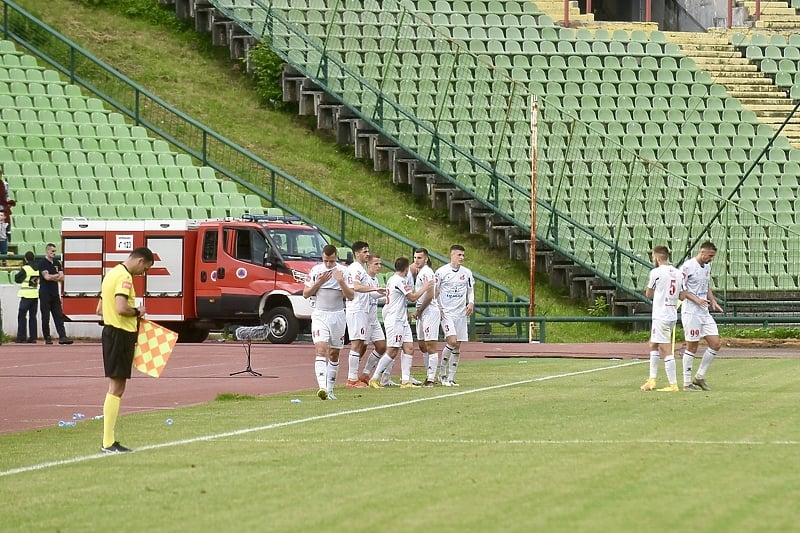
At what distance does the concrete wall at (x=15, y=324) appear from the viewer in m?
A: 33.6

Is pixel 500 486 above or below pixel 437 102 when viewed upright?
below

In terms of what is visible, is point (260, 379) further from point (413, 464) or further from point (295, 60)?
point (295, 60)

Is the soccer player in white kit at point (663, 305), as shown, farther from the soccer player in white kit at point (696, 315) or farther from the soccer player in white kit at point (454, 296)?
the soccer player in white kit at point (454, 296)

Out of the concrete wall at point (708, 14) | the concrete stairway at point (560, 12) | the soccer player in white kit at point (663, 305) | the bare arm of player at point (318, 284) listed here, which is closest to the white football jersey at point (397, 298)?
the bare arm of player at point (318, 284)

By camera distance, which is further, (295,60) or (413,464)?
(295,60)

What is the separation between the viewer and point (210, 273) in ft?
109

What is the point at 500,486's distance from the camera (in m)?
11.3

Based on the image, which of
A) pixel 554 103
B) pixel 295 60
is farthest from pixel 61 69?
pixel 554 103

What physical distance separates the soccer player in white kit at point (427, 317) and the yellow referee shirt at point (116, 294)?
8617mm

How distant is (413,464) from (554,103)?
30.8 m

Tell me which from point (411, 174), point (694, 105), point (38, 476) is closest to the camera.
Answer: point (38, 476)

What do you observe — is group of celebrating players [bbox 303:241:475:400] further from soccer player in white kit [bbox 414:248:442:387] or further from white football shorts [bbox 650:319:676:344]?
white football shorts [bbox 650:319:676:344]

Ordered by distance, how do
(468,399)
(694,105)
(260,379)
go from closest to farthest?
1. (468,399)
2. (260,379)
3. (694,105)

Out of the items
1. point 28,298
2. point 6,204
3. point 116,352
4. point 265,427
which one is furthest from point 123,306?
point 6,204
